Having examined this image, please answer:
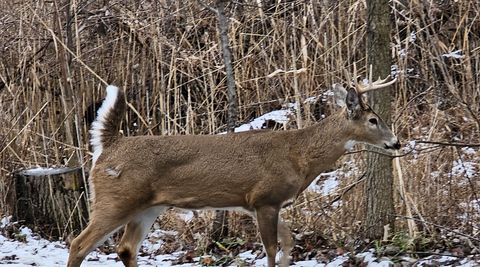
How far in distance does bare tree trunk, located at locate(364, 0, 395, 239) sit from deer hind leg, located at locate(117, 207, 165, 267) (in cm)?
164

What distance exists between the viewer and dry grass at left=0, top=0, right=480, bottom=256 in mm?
8758

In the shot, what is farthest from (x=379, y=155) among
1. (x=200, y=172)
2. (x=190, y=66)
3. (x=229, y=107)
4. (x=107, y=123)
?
(x=190, y=66)

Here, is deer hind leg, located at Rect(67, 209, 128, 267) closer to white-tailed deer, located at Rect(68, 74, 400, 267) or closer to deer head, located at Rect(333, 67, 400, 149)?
white-tailed deer, located at Rect(68, 74, 400, 267)

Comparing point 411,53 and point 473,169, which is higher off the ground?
point 411,53

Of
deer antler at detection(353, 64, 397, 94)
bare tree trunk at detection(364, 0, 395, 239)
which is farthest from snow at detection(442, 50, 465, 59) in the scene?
deer antler at detection(353, 64, 397, 94)

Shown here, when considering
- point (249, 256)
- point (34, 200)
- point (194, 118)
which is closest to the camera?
point (249, 256)

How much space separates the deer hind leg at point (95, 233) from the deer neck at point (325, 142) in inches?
59.1

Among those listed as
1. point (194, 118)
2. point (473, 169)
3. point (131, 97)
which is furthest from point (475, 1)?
point (131, 97)

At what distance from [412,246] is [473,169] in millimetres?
1448

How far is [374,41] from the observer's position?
6.44m

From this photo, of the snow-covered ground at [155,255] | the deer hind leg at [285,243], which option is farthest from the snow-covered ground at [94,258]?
the deer hind leg at [285,243]

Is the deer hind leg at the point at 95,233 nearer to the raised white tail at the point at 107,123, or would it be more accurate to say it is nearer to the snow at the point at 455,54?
the raised white tail at the point at 107,123

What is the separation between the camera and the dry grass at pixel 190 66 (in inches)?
345

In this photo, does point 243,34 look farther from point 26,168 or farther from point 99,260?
point 99,260
